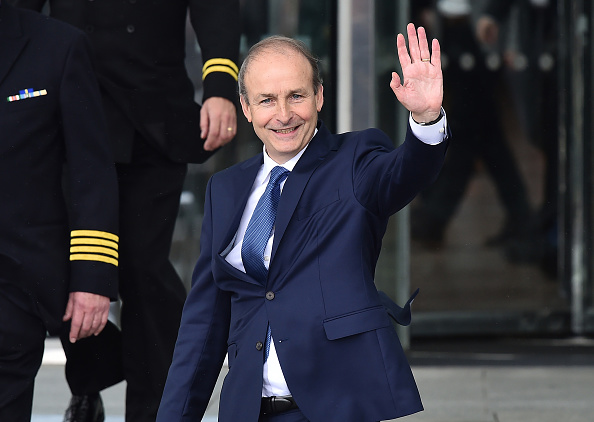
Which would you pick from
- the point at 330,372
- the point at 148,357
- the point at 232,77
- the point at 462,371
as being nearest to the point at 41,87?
the point at 232,77

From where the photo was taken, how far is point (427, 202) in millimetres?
6957

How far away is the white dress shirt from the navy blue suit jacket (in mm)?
24

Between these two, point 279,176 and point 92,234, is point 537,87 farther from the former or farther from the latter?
point 279,176

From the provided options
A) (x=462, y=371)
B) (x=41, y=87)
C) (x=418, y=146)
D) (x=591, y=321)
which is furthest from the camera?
(x=591, y=321)

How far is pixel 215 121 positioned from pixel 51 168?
64 cm

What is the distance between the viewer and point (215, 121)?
388 centimetres

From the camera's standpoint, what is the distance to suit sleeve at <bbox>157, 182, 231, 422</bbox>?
9.32ft

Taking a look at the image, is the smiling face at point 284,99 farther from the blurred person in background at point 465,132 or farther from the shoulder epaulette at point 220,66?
the blurred person in background at point 465,132

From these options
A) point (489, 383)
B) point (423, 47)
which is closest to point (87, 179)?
point (423, 47)

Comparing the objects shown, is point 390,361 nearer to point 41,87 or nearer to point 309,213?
point 309,213

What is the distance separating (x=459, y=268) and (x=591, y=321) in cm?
85

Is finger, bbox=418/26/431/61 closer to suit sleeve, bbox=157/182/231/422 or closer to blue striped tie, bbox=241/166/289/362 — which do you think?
blue striped tie, bbox=241/166/289/362

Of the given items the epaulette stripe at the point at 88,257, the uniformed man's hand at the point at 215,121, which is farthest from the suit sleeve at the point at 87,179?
the uniformed man's hand at the point at 215,121

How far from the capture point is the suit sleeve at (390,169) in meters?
2.51
